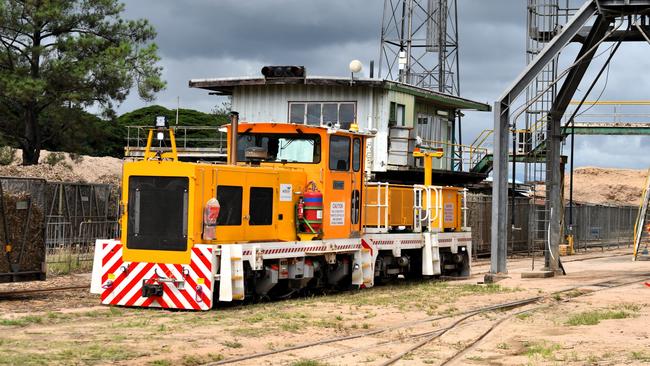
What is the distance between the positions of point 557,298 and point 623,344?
6.10 meters

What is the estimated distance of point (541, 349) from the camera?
39.3ft

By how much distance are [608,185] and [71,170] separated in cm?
6292

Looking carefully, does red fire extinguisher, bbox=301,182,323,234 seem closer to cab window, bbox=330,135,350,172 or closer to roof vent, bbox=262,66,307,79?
cab window, bbox=330,135,350,172

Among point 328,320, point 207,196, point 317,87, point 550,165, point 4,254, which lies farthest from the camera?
point 317,87

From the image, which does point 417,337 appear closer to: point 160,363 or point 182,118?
point 160,363

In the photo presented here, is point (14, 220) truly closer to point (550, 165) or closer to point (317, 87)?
point (550, 165)

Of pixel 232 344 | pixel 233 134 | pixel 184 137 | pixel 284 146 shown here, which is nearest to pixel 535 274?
pixel 284 146

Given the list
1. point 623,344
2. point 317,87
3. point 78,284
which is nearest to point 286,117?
point 317,87

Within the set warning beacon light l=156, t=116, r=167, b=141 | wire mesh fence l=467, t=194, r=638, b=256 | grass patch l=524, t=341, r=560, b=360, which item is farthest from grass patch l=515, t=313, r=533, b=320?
wire mesh fence l=467, t=194, r=638, b=256

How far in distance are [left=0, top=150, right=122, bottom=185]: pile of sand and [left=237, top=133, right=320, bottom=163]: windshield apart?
1352cm

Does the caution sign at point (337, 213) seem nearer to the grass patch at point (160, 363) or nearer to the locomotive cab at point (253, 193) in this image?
the locomotive cab at point (253, 193)

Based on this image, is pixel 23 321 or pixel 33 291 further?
pixel 33 291

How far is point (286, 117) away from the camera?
35.5 metres

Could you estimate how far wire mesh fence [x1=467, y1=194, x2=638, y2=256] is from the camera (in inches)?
1366
